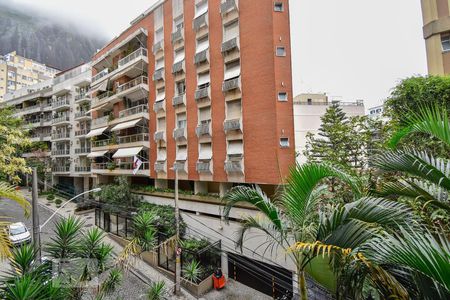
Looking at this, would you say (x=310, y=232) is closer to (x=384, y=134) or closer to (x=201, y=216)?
(x=384, y=134)

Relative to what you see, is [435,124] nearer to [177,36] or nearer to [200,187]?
[200,187]

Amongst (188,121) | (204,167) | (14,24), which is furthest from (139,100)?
(14,24)

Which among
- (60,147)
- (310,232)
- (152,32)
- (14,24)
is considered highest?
(14,24)

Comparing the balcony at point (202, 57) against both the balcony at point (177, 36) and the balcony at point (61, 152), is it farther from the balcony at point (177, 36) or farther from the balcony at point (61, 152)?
→ the balcony at point (61, 152)

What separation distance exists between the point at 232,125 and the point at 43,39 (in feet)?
400

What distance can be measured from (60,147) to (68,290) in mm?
45873

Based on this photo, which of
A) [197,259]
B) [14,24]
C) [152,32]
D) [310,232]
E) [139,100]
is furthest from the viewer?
[14,24]

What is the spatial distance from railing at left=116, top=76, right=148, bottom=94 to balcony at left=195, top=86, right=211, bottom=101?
8633mm

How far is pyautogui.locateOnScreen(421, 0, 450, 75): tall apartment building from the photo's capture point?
15164mm

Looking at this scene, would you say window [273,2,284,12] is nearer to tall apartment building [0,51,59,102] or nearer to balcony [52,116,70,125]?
balcony [52,116,70,125]

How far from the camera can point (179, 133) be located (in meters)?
22.4

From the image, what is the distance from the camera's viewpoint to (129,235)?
21.2 meters

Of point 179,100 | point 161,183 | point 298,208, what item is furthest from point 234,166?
point 298,208

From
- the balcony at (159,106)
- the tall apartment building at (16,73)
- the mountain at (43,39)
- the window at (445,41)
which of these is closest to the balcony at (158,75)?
the balcony at (159,106)
